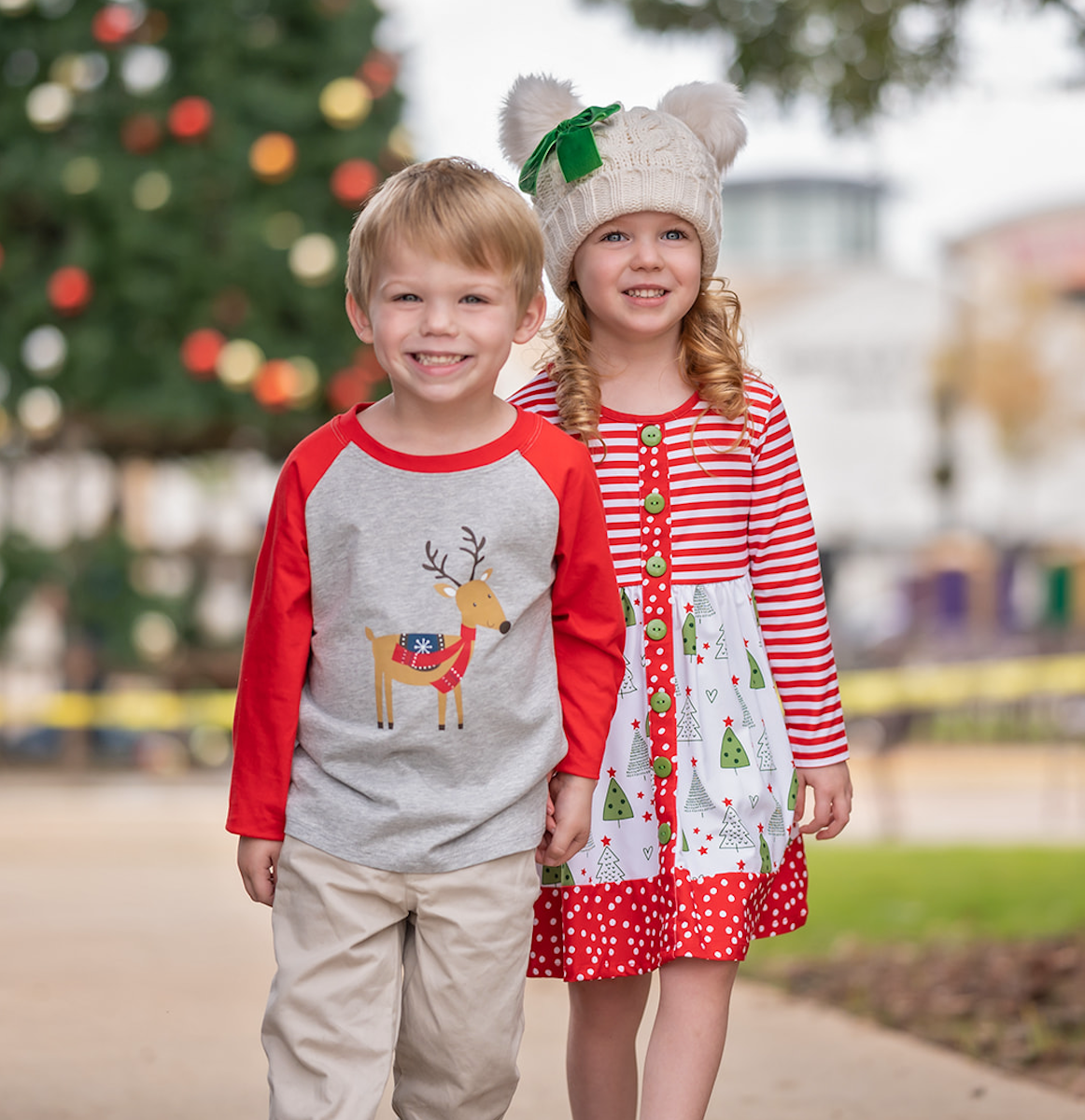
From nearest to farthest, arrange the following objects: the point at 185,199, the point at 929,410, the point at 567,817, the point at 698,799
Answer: the point at 567,817
the point at 698,799
the point at 185,199
the point at 929,410

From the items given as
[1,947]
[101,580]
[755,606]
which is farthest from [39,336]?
[755,606]

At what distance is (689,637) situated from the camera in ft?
9.15

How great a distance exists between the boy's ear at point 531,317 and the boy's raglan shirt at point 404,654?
0.15 metres

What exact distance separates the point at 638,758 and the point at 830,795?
1.09ft

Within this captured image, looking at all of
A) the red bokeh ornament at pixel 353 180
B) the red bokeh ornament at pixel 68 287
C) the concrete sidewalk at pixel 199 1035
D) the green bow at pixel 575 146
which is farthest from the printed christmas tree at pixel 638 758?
the red bokeh ornament at pixel 68 287

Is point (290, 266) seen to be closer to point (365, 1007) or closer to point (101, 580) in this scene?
point (101, 580)

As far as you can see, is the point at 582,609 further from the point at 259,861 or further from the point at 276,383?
the point at 276,383

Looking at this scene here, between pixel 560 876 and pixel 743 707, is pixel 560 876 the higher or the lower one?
the lower one

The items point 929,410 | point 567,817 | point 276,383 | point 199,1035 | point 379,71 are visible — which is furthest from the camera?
point 929,410

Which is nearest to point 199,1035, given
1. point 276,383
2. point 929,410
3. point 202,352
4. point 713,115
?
point 713,115

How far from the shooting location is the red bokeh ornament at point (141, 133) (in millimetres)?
10273

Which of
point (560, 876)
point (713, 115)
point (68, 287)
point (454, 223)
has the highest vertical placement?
point (68, 287)

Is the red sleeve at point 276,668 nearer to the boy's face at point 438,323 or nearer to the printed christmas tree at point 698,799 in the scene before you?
the boy's face at point 438,323

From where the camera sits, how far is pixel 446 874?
2379 mm
